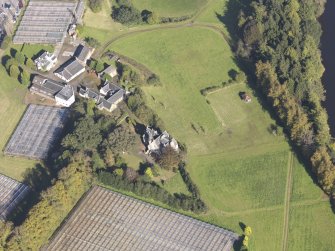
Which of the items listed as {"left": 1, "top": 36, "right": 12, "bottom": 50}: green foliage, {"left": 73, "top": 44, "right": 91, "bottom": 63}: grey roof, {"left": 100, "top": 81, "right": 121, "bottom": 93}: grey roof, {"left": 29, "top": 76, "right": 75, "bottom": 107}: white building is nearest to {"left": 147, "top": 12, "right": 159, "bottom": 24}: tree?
A: {"left": 73, "top": 44, "right": 91, "bottom": 63}: grey roof

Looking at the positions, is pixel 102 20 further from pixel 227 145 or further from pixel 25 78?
pixel 227 145

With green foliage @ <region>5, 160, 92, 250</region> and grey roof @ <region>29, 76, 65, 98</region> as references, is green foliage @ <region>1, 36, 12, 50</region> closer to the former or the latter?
grey roof @ <region>29, 76, 65, 98</region>

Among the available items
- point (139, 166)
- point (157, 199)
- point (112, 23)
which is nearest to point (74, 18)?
point (112, 23)

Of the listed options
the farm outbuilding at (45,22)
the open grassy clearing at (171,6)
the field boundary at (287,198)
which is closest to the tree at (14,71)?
the farm outbuilding at (45,22)

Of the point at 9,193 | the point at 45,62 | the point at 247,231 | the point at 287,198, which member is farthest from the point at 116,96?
the point at 287,198

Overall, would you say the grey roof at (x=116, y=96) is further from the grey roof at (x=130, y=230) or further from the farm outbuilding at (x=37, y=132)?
the grey roof at (x=130, y=230)

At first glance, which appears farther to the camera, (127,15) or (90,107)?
(127,15)
